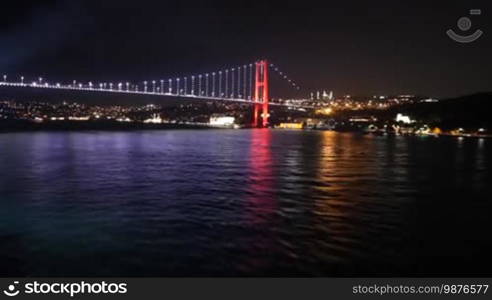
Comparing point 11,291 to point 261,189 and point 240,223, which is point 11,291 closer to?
point 240,223

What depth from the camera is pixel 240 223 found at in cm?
882

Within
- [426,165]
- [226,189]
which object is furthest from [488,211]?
[426,165]

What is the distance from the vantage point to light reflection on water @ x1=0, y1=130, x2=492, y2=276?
6.36 m

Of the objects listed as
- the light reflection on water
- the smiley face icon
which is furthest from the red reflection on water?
the smiley face icon

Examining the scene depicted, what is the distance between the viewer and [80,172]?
54.4ft

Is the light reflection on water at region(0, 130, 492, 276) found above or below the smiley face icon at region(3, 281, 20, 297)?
below

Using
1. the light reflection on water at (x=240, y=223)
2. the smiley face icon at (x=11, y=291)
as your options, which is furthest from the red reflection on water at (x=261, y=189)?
the smiley face icon at (x=11, y=291)

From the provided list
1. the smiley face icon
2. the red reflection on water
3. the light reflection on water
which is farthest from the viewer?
the red reflection on water

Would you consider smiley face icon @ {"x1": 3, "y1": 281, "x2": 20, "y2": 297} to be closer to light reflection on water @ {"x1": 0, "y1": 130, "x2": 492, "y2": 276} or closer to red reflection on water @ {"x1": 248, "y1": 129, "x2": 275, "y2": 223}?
light reflection on water @ {"x1": 0, "y1": 130, "x2": 492, "y2": 276}

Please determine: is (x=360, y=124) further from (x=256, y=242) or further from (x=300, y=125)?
(x=256, y=242)

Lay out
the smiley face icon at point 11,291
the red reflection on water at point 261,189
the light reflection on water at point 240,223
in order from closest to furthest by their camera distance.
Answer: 1. the smiley face icon at point 11,291
2. the light reflection on water at point 240,223
3. the red reflection on water at point 261,189

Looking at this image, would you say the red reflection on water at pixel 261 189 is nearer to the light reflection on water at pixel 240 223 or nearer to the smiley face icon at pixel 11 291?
the light reflection on water at pixel 240 223

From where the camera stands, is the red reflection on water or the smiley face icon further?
the red reflection on water

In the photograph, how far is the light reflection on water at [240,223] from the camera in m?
6.36
